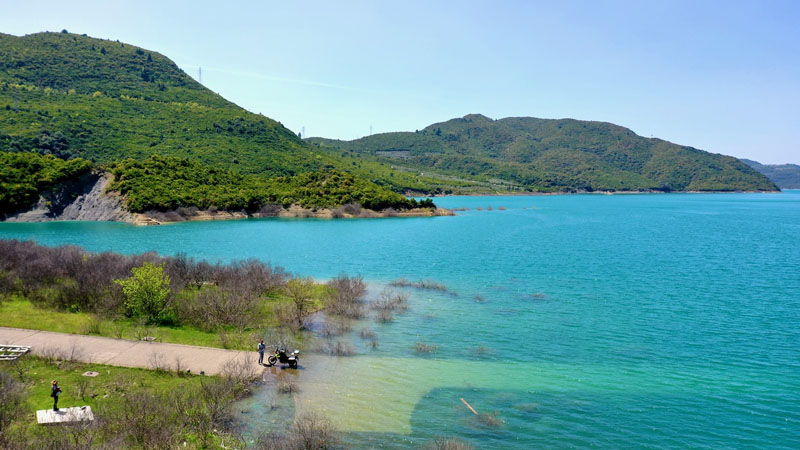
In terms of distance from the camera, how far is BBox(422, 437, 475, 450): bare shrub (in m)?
14.2

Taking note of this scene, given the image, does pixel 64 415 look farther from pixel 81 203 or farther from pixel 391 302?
pixel 81 203

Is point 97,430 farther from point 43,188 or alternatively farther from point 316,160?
point 316,160

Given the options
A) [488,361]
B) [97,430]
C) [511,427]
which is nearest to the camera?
[97,430]

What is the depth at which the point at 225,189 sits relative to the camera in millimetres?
102188

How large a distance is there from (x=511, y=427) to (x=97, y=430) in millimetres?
13836

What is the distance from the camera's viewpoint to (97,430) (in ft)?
43.7

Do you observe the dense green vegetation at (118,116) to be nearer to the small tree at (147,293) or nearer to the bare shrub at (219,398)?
the small tree at (147,293)

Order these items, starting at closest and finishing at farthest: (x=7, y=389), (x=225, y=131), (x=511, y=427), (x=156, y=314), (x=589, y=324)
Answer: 1. (x=7, y=389)
2. (x=511, y=427)
3. (x=156, y=314)
4. (x=589, y=324)
5. (x=225, y=131)

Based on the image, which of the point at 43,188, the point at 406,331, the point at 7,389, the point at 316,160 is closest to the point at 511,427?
the point at 406,331

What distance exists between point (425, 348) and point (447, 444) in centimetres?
1057

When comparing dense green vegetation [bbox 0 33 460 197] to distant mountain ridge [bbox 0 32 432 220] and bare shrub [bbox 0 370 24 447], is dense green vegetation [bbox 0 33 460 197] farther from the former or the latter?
bare shrub [bbox 0 370 24 447]

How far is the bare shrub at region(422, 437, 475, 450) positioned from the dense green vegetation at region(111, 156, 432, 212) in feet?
282

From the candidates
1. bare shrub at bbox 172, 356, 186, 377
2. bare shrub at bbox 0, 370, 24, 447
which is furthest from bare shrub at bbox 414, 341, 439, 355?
bare shrub at bbox 0, 370, 24, 447

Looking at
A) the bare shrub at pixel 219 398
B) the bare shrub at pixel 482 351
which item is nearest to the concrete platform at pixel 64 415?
the bare shrub at pixel 219 398
